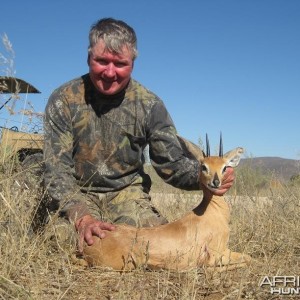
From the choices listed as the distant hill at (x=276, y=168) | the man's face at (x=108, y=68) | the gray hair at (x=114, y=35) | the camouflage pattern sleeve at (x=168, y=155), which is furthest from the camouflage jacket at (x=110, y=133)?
the distant hill at (x=276, y=168)

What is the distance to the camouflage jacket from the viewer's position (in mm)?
5195

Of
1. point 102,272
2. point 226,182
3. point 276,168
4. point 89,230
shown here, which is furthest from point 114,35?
point 276,168

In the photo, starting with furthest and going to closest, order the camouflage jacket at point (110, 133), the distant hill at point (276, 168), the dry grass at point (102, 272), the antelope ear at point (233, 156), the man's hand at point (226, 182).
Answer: the distant hill at point (276, 168) → the camouflage jacket at point (110, 133) → the antelope ear at point (233, 156) → the man's hand at point (226, 182) → the dry grass at point (102, 272)

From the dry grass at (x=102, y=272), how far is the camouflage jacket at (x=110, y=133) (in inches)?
26.0

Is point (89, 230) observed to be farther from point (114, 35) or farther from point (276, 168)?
point (276, 168)

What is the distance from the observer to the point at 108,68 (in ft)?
16.4

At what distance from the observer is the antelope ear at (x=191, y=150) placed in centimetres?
483

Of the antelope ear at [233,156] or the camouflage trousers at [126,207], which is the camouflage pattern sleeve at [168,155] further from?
the antelope ear at [233,156]

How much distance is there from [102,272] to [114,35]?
2464 millimetres

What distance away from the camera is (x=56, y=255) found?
165 inches

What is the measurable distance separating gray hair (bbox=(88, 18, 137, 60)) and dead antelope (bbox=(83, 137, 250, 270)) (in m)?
1.53

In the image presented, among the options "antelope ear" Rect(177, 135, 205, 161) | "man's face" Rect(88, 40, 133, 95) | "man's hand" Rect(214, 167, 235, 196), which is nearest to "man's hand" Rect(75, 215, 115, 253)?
"man's hand" Rect(214, 167, 235, 196)

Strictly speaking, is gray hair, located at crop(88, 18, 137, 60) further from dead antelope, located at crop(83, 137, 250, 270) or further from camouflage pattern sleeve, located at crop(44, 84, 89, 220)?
dead antelope, located at crop(83, 137, 250, 270)

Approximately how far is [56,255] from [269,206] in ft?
10.5
